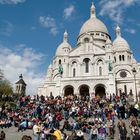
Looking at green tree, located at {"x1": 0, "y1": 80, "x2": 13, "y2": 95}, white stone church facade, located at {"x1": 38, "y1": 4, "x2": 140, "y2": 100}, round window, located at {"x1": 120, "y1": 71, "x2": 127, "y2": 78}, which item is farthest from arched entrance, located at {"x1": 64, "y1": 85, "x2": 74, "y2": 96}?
green tree, located at {"x1": 0, "y1": 80, "x2": 13, "y2": 95}

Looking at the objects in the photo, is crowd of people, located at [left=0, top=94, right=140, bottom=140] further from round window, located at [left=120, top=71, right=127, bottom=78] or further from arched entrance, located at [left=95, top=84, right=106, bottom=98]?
round window, located at [left=120, top=71, right=127, bottom=78]

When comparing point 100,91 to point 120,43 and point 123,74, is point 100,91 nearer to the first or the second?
point 123,74

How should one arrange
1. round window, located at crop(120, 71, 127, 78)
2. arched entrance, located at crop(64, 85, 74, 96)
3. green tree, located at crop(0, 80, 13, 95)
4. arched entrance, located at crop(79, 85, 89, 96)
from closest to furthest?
arched entrance, located at crop(64, 85, 74, 96)
arched entrance, located at crop(79, 85, 89, 96)
round window, located at crop(120, 71, 127, 78)
green tree, located at crop(0, 80, 13, 95)

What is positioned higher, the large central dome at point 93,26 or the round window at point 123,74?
the large central dome at point 93,26

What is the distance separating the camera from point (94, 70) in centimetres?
5247

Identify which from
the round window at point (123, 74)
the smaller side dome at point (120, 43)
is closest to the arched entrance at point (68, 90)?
the round window at point (123, 74)

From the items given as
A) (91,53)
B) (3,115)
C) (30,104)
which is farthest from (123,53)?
(3,115)

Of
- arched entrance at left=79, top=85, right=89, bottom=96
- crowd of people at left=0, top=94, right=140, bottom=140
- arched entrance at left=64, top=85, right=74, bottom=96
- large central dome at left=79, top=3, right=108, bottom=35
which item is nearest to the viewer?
crowd of people at left=0, top=94, right=140, bottom=140

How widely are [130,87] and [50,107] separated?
2966 cm

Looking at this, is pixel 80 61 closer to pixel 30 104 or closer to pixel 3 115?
pixel 30 104

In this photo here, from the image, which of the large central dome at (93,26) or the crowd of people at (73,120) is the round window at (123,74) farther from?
the crowd of people at (73,120)

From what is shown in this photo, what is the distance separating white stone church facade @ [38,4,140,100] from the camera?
156ft

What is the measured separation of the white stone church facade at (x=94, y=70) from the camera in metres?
47.6

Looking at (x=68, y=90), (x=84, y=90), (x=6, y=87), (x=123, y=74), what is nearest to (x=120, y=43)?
(x=123, y=74)
